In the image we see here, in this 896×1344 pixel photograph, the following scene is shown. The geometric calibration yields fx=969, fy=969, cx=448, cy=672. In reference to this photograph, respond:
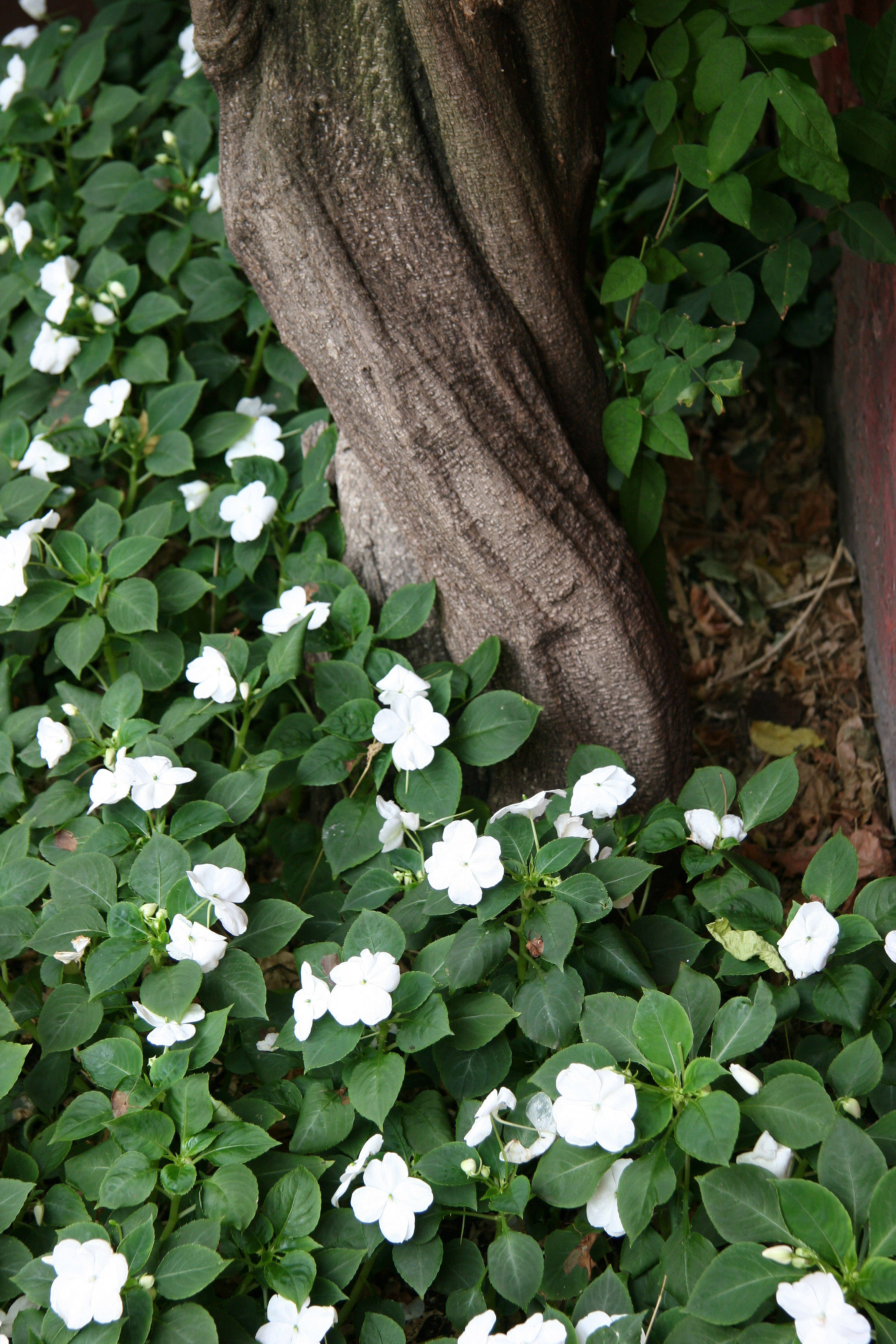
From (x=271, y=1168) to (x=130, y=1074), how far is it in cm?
22

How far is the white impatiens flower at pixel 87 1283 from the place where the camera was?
109cm

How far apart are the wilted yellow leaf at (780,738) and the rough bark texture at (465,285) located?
0.39 meters

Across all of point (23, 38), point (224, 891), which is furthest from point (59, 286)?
point (224, 891)

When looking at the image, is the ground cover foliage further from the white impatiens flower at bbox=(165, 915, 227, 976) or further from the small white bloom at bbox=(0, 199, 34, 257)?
the small white bloom at bbox=(0, 199, 34, 257)

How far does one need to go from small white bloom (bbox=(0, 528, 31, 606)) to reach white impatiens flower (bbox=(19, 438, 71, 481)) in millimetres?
335

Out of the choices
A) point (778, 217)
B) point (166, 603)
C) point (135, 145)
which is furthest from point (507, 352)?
point (135, 145)

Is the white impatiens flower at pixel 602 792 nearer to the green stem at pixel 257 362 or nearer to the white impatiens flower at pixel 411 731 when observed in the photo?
the white impatiens flower at pixel 411 731

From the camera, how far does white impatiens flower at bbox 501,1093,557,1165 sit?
1.21 meters

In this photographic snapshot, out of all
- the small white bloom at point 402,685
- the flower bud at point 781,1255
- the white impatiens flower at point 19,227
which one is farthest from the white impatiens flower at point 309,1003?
the white impatiens flower at point 19,227

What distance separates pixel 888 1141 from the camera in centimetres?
112

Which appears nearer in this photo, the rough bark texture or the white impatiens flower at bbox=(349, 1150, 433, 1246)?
the white impatiens flower at bbox=(349, 1150, 433, 1246)

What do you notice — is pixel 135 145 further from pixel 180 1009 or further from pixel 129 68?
pixel 180 1009

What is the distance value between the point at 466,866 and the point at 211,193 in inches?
67.8

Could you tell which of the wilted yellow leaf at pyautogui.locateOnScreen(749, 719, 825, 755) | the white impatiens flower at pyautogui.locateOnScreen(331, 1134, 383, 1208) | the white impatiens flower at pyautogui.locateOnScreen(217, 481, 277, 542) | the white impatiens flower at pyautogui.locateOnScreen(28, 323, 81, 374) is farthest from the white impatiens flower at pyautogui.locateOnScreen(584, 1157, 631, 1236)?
the white impatiens flower at pyautogui.locateOnScreen(28, 323, 81, 374)
